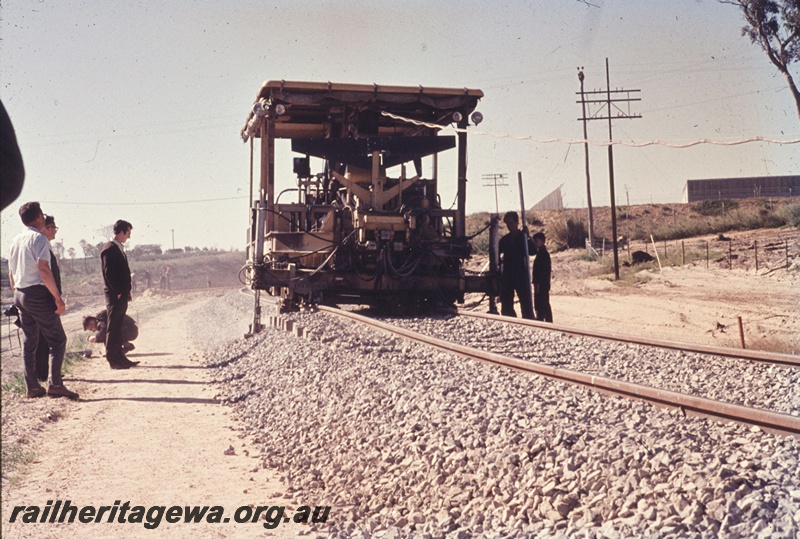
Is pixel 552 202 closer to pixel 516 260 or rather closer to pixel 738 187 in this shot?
pixel 738 187

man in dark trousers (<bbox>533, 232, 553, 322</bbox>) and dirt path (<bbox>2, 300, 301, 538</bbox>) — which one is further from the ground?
man in dark trousers (<bbox>533, 232, 553, 322</bbox>)

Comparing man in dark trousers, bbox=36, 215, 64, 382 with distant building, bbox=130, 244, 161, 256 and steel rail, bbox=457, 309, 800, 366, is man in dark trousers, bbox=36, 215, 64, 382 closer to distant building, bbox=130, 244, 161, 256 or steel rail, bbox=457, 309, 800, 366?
steel rail, bbox=457, 309, 800, 366

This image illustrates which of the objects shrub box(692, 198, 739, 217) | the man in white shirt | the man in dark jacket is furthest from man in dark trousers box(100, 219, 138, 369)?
shrub box(692, 198, 739, 217)

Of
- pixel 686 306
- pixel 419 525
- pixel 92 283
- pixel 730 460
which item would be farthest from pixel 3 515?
pixel 92 283

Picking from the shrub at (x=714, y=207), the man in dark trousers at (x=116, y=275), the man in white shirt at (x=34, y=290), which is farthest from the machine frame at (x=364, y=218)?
the shrub at (x=714, y=207)

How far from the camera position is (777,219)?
3588 cm

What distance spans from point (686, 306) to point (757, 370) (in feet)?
40.6

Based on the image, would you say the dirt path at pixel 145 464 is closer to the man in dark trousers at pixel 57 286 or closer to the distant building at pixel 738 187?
the man in dark trousers at pixel 57 286

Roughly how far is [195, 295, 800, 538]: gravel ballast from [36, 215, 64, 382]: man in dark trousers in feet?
9.81

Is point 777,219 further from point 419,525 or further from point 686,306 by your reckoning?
point 419,525

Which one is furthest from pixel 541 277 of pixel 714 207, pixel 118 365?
pixel 714 207

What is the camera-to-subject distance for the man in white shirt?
6.99m

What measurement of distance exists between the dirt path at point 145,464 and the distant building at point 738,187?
2561 inches

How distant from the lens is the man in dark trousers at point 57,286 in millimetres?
7816
